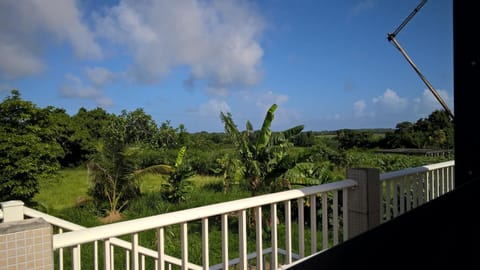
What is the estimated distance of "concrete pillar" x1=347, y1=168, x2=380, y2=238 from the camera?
2.41 meters

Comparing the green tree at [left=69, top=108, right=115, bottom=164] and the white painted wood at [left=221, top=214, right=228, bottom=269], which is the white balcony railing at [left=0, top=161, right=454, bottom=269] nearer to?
the white painted wood at [left=221, top=214, right=228, bottom=269]

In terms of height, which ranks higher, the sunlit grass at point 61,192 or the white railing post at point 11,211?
the white railing post at point 11,211

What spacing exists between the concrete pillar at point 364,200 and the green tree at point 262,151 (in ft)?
13.2

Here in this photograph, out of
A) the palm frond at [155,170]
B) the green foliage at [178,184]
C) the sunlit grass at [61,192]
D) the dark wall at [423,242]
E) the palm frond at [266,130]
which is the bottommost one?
the sunlit grass at [61,192]

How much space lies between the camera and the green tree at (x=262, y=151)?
6840mm

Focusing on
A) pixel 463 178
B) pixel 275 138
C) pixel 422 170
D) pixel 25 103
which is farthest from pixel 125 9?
pixel 463 178

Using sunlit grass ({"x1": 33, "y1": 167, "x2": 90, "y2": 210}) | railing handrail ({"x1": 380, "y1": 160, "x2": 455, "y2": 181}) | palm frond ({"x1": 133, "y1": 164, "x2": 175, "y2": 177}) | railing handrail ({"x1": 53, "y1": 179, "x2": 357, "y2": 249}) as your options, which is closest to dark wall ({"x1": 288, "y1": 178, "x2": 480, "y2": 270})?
railing handrail ({"x1": 53, "y1": 179, "x2": 357, "y2": 249})

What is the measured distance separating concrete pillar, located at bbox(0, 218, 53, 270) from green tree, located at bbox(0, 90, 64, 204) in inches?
294

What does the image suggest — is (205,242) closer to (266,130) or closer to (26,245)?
(26,245)

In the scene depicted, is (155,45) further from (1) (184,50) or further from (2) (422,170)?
(2) (422,170)

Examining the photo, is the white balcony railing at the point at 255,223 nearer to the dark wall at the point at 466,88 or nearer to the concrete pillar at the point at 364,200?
the concrete pillar at the point at 364,200

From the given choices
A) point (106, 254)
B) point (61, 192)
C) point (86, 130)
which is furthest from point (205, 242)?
point (86, 130)

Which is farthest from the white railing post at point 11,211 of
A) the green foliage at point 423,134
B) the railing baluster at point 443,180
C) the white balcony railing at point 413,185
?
the green foliage at point 423,134

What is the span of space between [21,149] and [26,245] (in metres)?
7.53
